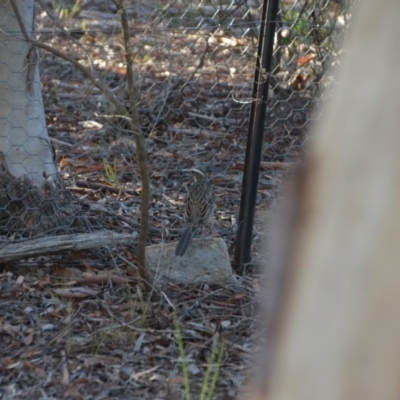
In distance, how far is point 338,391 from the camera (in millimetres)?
1114

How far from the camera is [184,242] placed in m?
4.63

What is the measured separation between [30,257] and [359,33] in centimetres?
362

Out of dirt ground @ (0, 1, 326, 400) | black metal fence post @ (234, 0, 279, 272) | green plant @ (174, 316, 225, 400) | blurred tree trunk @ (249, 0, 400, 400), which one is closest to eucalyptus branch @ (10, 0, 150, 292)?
dirt ground @ (0, 1, 326, 400)

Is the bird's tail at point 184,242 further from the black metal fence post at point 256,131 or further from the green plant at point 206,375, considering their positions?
the green plant at point 206,375

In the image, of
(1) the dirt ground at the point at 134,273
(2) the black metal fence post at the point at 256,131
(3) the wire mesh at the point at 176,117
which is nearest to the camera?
(1) the dirt ground at the point at 134,273

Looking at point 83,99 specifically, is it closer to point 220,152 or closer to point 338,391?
point 220,152

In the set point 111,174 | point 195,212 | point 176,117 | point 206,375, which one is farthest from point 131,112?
point 176,117

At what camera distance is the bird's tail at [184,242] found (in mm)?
4598

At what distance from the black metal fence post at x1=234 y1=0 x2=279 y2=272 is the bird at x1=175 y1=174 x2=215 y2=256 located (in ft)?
0.87

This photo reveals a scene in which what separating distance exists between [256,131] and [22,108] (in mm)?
1493

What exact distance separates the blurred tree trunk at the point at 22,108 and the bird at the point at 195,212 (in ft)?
3.00

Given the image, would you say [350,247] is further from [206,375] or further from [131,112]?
[131,112]

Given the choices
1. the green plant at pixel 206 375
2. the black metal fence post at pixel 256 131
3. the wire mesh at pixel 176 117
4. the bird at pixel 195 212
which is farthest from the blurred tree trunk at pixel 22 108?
the green plant at pixel 206 375

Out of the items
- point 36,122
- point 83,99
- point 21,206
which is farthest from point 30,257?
point 83,99
